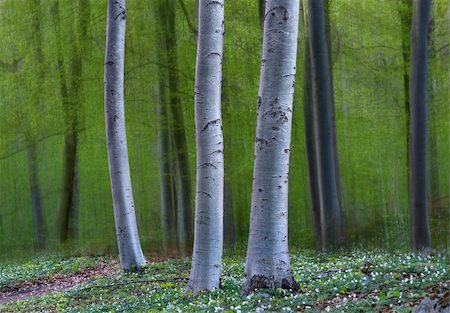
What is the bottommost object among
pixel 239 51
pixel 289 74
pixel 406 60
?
pixel 289 74

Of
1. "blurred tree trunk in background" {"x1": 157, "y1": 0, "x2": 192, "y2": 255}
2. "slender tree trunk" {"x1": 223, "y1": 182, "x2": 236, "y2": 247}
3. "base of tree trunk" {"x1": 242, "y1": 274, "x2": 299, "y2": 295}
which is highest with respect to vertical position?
"blurred tree trunk in background" {"x1": 157, "y1": 0, "x2": 192, "y2": 255}

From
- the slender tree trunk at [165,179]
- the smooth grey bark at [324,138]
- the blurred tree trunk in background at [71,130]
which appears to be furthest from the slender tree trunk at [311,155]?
the blurred tree trunk in background at [71,130]

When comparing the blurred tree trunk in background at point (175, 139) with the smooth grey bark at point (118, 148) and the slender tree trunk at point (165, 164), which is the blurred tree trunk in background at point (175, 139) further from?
the smooth grey bark at point (118, 148)

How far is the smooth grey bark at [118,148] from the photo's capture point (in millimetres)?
12789

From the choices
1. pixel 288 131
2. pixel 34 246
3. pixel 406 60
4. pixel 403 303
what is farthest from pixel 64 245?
pixel 403 303

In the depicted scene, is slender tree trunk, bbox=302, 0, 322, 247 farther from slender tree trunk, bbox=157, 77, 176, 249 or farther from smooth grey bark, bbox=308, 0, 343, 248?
slender tree trunk, bbox=157, 77, 176, 249

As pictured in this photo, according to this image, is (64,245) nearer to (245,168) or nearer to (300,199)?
(245,168)

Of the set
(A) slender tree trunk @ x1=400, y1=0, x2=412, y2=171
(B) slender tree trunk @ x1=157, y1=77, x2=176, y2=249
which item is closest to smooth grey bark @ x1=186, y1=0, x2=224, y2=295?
(A) slender tree trunk @ x1=400, y1=0, x2=412, y2=171

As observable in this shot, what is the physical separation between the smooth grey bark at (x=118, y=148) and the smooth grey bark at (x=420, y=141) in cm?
655

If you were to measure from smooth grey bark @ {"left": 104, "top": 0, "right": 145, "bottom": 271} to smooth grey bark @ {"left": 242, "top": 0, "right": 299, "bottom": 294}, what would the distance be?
6278 mm

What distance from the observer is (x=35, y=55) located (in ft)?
78.7

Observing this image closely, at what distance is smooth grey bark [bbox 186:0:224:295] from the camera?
26.6ft

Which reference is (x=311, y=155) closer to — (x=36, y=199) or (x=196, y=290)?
(x=196, y=290)

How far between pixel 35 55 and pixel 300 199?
1307 centimetres
